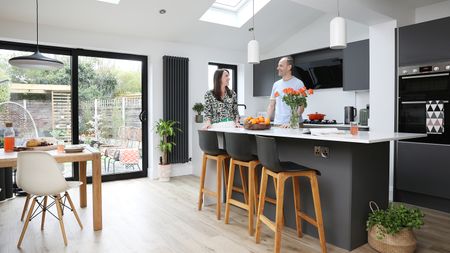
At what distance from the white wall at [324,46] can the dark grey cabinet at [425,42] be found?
1.18 meters

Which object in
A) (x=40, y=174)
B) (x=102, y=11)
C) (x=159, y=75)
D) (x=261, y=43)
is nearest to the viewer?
(x=40, y=174)

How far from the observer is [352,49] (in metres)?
4.86

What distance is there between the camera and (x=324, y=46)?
548 cm

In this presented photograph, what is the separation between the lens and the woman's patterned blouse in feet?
12.7

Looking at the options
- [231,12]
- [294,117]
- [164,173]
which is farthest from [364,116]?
[164,173]

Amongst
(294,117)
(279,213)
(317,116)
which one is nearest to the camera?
(279,213)

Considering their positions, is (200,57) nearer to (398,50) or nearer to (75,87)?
(75,87)

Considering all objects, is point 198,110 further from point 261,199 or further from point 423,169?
point 423,169

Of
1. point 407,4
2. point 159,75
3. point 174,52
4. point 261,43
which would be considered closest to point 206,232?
point 159,75

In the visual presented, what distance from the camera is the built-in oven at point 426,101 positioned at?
11.7 feet

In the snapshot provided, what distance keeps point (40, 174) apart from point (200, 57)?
379 centimetres

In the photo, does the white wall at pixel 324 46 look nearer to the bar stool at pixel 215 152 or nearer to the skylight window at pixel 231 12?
the skylight window at pixel 231 12

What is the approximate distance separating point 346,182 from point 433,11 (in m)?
3.18

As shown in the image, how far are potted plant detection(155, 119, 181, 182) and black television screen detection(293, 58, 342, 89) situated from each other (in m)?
2.51
